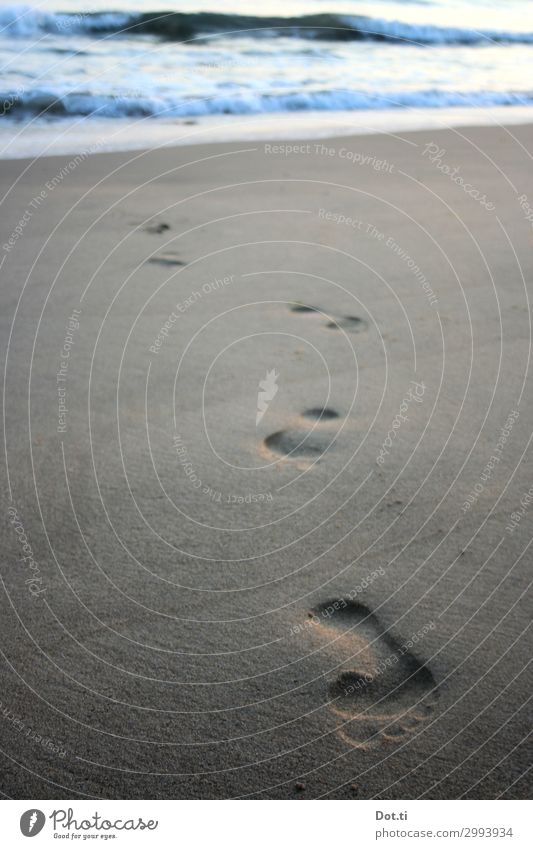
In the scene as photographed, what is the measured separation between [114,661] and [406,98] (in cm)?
811

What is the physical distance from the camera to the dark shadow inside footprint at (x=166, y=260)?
3.89 metres

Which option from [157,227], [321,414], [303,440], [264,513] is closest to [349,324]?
[321,414]

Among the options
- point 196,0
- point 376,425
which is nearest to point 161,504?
point 376,425

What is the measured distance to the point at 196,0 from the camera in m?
11.9

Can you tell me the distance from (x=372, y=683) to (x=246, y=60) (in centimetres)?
975

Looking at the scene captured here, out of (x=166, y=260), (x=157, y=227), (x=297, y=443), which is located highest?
(x=157, y=227)

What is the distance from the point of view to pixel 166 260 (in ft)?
12.9

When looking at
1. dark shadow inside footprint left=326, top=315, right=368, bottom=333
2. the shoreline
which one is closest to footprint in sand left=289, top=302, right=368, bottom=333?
dark shadow inside footprint left=326, top=315, right=368, bottom=333

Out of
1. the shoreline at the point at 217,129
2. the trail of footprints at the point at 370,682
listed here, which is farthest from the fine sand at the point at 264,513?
the shoreline at the point at 217,129

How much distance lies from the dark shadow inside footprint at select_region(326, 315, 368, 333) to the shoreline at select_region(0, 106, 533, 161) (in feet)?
11.3

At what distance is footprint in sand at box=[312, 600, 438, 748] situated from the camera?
1692 millimetres

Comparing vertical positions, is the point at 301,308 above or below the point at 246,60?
below

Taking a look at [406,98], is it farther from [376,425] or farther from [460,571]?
[460,571]
